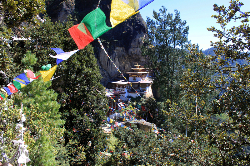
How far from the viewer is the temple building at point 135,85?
2997 cm

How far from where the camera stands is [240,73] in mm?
3162

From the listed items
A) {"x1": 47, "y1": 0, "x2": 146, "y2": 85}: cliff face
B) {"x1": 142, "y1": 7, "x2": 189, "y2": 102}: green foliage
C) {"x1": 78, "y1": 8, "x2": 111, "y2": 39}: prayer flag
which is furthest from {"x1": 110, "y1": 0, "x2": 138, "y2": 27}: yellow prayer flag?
{"x1": 47, "y1": 0, "x2": 146, "y2": 85}: cliff face

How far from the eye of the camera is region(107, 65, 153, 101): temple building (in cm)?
2997

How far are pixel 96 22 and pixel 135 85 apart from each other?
28.2 metres

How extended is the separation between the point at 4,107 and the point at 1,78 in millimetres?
4119

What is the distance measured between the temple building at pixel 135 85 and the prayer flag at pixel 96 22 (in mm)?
25348

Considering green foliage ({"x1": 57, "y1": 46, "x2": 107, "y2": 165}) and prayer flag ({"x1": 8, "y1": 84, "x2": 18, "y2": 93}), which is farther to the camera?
green foliage ({"x1": 57, "y1": 46, "x2": 107, "y2": 165})

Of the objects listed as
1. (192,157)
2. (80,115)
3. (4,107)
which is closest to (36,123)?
(4,107)

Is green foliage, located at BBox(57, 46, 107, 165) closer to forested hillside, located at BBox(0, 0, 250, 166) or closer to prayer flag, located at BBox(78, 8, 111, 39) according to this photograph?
forested hillside, located at BBox(0, 0, 250, 166)

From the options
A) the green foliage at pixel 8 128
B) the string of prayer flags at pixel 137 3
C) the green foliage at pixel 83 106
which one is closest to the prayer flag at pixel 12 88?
the green foliage at pixel 8 128

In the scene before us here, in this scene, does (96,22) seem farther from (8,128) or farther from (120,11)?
(8,128)

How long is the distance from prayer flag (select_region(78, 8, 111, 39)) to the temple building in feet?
83.2

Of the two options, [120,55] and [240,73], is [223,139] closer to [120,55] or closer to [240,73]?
[240,73]

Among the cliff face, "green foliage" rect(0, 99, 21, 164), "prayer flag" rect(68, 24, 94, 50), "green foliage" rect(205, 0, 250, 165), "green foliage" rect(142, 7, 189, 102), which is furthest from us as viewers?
the cliff face
